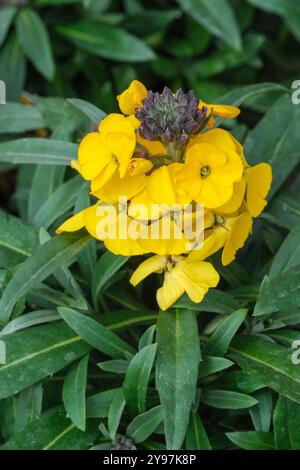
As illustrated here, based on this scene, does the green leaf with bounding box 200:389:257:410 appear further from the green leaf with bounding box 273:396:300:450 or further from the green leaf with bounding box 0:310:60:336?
the green leaf with bounding box 0:310:60:336

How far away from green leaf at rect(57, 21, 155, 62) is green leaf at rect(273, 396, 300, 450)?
1301 millimetres

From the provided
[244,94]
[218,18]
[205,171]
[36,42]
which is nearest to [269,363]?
[205,171]

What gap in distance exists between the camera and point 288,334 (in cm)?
163

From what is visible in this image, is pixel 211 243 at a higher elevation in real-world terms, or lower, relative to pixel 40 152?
lower

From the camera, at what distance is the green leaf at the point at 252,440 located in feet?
5.05

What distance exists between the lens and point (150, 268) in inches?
59.9

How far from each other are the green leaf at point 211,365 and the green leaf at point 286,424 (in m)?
0.13

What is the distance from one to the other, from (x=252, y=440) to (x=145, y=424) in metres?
0.22

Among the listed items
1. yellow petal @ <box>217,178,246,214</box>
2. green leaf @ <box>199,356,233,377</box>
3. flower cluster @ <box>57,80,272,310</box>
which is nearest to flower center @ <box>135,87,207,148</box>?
flower cluster @ <box>57,80,272,310</box>

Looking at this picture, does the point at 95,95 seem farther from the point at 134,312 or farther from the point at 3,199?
the point at 134,312

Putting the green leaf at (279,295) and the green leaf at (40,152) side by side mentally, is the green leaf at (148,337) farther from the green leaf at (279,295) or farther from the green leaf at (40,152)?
the green leaf at (40,152)

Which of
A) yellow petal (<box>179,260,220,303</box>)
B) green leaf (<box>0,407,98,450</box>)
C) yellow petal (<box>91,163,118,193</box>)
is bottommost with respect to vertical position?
green leaf (<box>0,407,98,450</box>)

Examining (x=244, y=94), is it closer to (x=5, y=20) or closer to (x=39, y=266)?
(x=39, y=266)

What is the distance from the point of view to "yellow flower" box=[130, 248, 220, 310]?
4.84 ft
